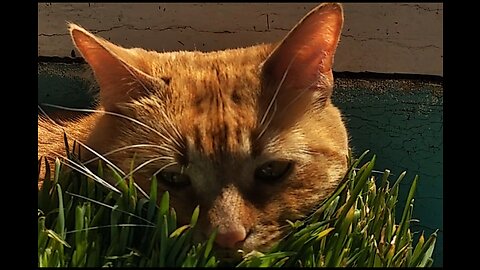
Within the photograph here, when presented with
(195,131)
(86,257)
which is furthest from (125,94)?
(86,257)

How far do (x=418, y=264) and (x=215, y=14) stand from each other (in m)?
0.84

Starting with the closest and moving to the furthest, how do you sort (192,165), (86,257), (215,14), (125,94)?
(86,257), (192,165), (125,94), (215,14)

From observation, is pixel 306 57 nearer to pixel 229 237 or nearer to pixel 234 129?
pixel 234 129

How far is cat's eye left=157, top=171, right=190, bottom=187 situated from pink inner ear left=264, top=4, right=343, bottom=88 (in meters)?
0.25

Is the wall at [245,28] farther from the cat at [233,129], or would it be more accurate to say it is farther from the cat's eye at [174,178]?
the cat's eye at [174,178]

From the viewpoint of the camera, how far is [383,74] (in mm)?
1705

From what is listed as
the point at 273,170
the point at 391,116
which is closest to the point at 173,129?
the point at 273,170

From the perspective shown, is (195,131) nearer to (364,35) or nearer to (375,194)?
(375,194)

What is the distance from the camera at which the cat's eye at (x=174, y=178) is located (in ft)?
3.71

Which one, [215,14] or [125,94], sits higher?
[215,14]

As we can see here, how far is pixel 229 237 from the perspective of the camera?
1.02 meters

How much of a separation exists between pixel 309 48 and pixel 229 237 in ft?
1.24

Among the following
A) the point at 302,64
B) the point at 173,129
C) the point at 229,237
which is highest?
the point at 302,64

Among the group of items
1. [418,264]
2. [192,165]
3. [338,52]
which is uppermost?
[338,52]
